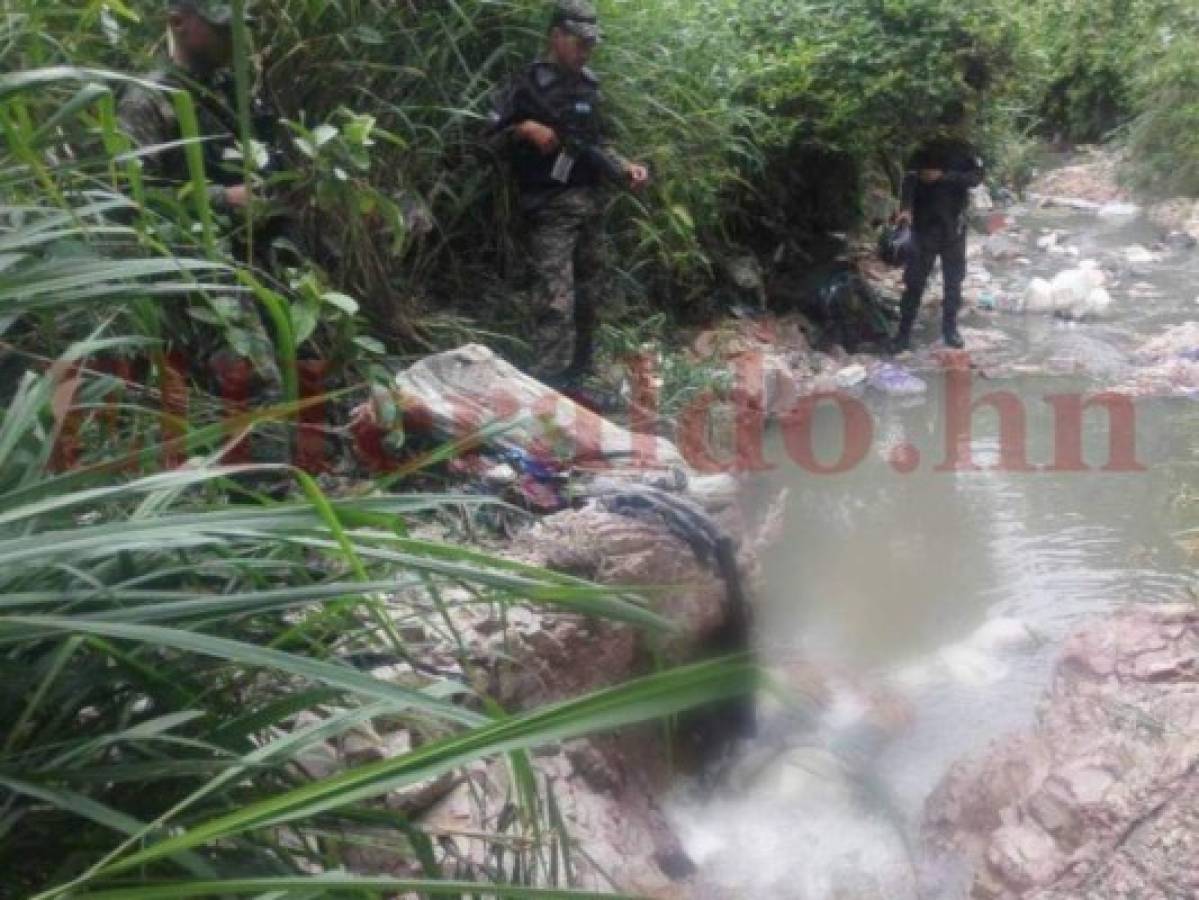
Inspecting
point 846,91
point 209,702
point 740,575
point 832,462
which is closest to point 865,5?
point 846,91

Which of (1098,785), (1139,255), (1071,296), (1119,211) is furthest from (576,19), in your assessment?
(1119,211)

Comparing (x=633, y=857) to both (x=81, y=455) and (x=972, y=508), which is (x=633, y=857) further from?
(x=972, y=508)

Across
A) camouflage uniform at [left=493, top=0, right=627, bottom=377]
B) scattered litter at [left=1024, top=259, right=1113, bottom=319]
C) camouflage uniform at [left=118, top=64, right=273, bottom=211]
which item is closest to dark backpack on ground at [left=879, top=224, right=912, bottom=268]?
scattered litter at [left=1024, top=259, right=1113, bottom=319]

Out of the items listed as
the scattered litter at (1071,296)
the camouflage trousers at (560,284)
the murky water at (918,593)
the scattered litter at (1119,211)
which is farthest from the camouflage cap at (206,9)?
the scattered litter at (1119,211)

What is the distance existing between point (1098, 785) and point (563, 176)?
270 centimetres

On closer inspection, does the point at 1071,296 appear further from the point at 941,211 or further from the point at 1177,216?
the point at 1177,216

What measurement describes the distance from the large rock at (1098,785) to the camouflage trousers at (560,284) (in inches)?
81.3

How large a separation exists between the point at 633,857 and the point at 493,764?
50 cm

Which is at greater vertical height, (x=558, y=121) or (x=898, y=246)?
(x=558, y=121)

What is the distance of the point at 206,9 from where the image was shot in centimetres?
292

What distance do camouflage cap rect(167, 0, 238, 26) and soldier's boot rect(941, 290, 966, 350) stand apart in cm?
454

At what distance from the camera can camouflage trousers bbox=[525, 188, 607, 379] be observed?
4.39 meters

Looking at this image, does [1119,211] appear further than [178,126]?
Yes

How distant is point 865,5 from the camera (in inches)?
250
